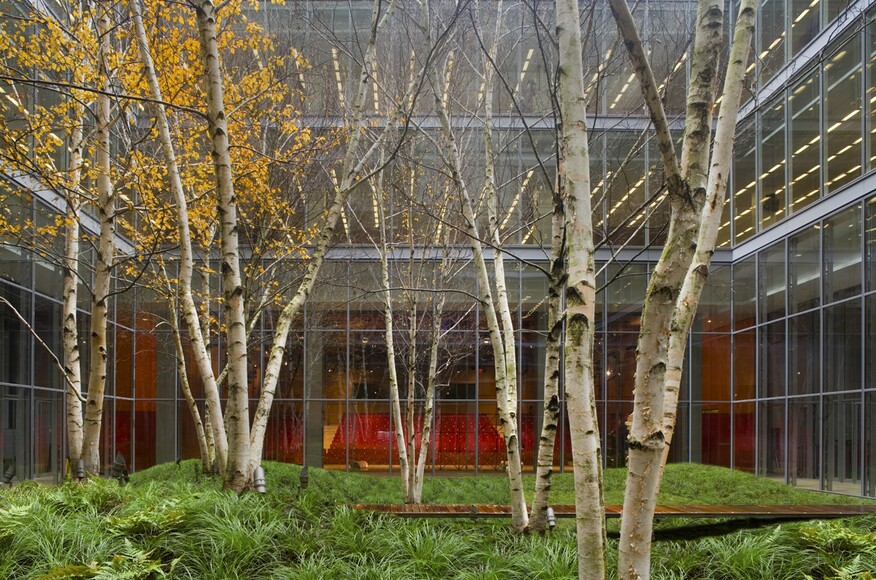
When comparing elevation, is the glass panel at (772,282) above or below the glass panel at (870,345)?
above

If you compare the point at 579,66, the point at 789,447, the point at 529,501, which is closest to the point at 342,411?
the point at 529,501

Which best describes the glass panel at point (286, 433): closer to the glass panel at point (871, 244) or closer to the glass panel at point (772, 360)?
the glass panel at point (772, 360)

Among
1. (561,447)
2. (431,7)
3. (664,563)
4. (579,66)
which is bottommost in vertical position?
(561,447)

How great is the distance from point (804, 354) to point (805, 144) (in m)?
5.66

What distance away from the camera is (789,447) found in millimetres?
18750

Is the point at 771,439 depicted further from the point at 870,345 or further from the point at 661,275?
the point at 661,275

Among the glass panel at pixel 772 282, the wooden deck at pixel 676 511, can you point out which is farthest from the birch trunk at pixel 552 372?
the glass panel at pixel 772 282

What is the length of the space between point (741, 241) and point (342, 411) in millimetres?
14049

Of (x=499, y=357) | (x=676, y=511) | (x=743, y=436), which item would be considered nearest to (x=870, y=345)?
(x=743, y=436)

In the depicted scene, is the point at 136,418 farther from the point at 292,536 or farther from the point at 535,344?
the point at 292,536

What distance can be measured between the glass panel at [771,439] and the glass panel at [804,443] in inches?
A: 19.3

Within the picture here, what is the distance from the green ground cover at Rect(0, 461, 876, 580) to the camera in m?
4.88

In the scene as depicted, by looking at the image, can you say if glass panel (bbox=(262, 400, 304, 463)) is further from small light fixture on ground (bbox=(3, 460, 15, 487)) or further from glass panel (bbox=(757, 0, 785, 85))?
glass panel (bbox=(757, 0, 785, 85))

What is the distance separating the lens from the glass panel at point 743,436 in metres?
21.0
